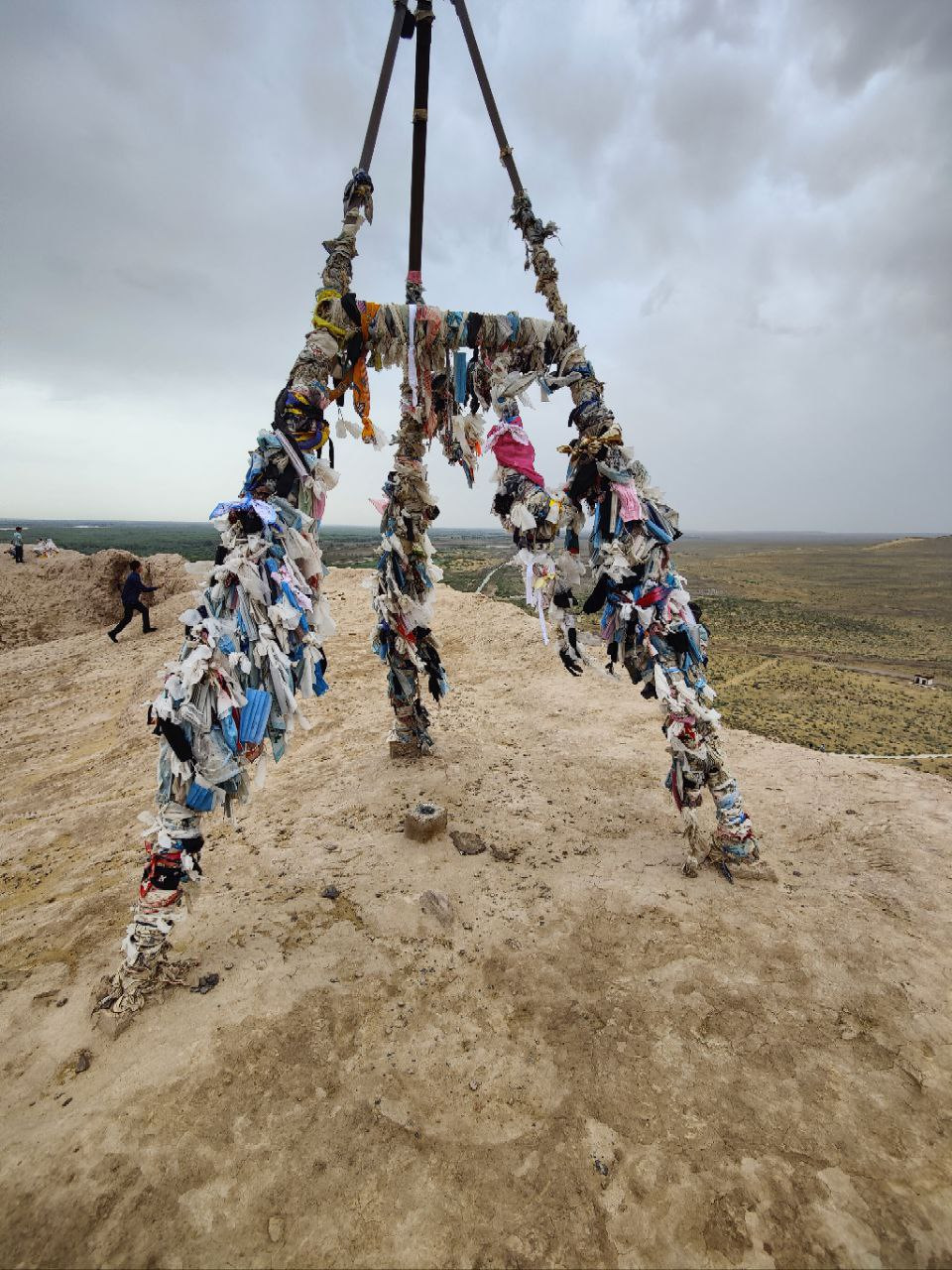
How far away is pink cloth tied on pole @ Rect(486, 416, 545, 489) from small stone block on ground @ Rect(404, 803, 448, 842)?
2954 millimetres

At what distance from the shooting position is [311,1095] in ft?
7.56

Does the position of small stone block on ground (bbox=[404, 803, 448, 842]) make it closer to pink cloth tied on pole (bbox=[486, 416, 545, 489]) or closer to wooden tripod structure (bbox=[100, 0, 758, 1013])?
wooden tripod structure (bbox=[100, 0, 758, 1013])

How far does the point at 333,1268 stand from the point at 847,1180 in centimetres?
186

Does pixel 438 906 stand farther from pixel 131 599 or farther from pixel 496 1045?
pixel 131 599

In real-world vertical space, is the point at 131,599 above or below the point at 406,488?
below

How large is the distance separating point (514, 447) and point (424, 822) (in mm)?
3272

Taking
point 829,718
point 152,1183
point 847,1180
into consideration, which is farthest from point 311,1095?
point 829,718

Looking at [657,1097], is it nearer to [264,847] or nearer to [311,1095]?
[311,1095]

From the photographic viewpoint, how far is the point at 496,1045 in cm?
260

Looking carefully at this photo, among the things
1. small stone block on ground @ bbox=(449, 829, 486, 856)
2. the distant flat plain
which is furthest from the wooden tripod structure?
the distant flat plain

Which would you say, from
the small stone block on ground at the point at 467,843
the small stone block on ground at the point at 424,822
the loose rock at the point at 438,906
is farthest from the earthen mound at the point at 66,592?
the loose rock at the point at 438,906

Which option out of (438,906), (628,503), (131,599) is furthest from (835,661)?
(131,599)

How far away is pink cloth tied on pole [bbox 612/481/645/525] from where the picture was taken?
3854mm

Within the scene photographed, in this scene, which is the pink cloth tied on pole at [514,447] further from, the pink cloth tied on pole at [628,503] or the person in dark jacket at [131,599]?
the person in dark jacket at [131,599]
